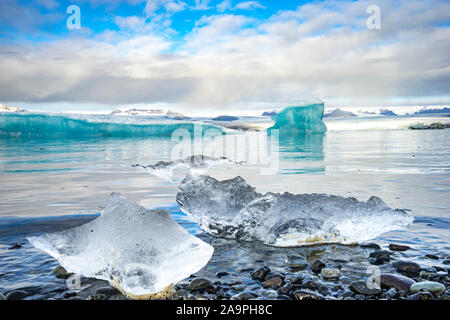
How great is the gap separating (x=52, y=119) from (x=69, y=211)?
2322cm

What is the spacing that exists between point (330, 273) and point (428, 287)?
2.08ft

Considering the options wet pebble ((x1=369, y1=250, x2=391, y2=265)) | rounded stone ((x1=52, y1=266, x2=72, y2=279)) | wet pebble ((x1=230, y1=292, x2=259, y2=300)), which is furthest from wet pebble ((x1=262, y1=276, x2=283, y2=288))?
rounded stone ((x1=52, y1=266, x2=72, y2=279))

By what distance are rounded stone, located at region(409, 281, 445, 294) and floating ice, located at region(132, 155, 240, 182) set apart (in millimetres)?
2546

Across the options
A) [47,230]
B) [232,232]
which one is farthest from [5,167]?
[232,232]

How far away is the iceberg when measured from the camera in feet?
102

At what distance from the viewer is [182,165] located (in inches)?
176

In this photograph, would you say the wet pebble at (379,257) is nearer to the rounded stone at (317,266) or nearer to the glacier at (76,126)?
the rounded stone at (317,266)

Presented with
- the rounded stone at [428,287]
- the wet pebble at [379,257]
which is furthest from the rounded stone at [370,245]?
the rounded stone at [428,287]

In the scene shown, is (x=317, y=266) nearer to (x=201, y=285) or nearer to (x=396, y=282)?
(x=396, y=282)

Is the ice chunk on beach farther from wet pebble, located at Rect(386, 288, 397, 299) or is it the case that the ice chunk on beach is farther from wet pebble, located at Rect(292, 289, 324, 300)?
wet pebble, located at Rect(386, 288, 397, 299)

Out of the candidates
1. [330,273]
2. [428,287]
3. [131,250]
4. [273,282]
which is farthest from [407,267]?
[131,250]

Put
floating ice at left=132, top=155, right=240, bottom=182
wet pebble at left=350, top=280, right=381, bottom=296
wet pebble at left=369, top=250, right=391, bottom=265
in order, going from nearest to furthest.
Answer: wet pebble at left=350, top=280, right=381, bottom=296 → wet pebble at left=369, top=250, right=391, bottom=265 → floating ice at left=132, top=155, right=240, bottom=182

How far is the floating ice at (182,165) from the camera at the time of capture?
4.39 m
